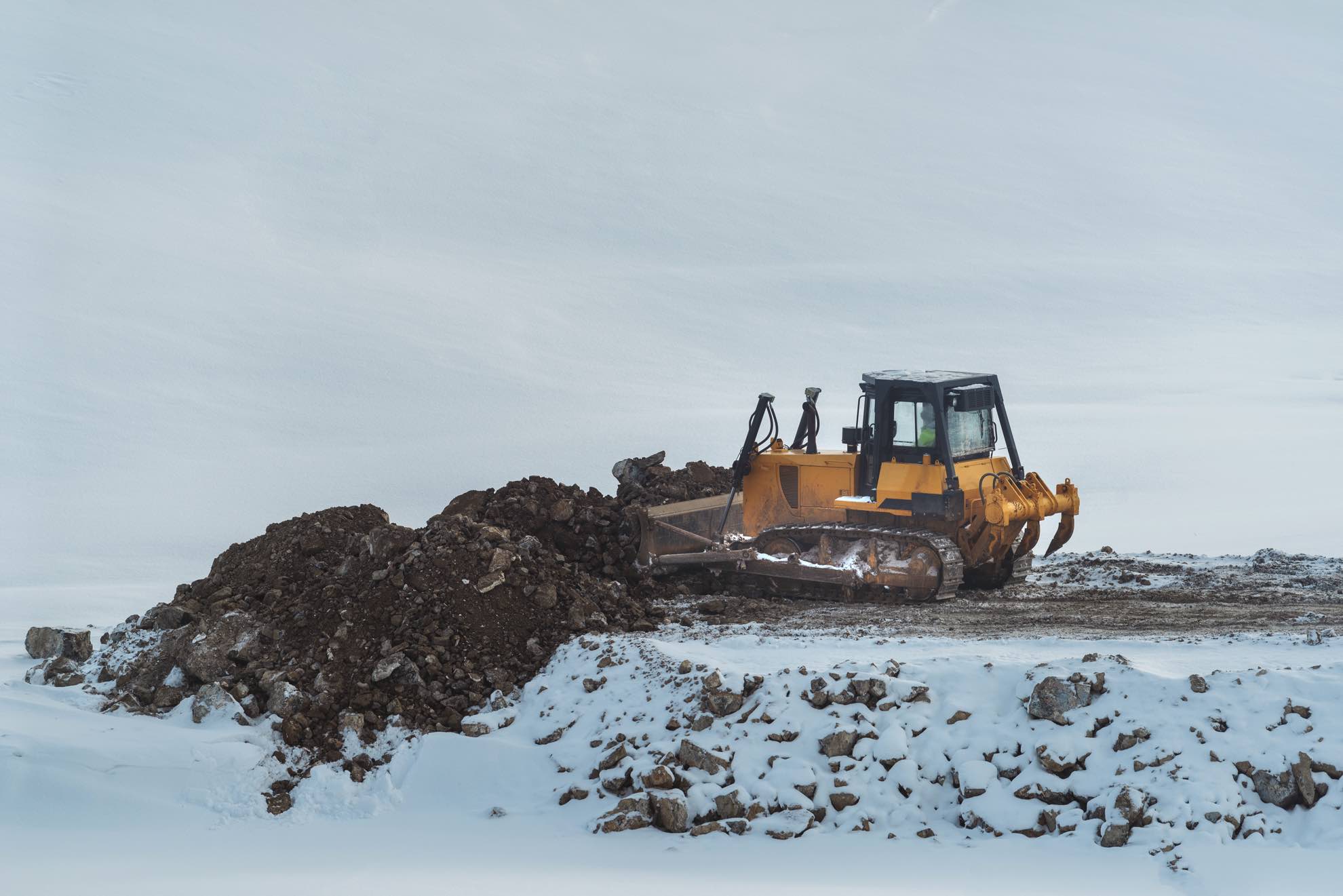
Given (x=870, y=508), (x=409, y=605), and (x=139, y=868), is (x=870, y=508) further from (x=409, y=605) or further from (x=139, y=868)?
(x=139, y=868)

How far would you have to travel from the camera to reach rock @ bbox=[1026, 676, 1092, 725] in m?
9.90

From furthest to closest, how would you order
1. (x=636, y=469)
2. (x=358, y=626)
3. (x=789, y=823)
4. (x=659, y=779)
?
(x=636, y=469), (x=358, y=626), (x=659, y=779), (x=789, y=823)

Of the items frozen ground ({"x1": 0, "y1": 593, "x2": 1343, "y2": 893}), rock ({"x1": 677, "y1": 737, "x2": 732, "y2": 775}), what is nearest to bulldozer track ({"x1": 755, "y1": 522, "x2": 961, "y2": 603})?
frozen ground ({"x1": 0, "y1": 593, "x2": 1343, "y2": 893})

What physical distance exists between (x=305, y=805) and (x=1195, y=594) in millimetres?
8860

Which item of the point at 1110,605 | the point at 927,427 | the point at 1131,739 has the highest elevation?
the point at 927,427

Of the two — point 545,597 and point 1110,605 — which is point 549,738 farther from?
point 1110,605

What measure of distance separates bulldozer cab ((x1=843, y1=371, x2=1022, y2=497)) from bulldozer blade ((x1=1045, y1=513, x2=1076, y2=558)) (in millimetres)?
852

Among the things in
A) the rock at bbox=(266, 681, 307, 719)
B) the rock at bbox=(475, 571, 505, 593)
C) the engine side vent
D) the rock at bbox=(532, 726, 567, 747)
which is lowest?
the rock at bbox=(532, 726, 567, 747)

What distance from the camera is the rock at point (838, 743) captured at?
9898 millimetres

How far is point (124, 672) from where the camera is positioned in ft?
40.5

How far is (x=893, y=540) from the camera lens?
14695 mm

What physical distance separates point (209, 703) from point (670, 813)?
4064 mm

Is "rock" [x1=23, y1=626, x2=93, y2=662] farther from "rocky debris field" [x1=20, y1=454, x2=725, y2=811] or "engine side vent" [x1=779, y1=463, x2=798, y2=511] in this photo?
"engine side vent" [x1=779, y1=463, x2=798, y2=511]

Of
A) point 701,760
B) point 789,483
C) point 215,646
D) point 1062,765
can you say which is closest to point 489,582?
point 215,646
